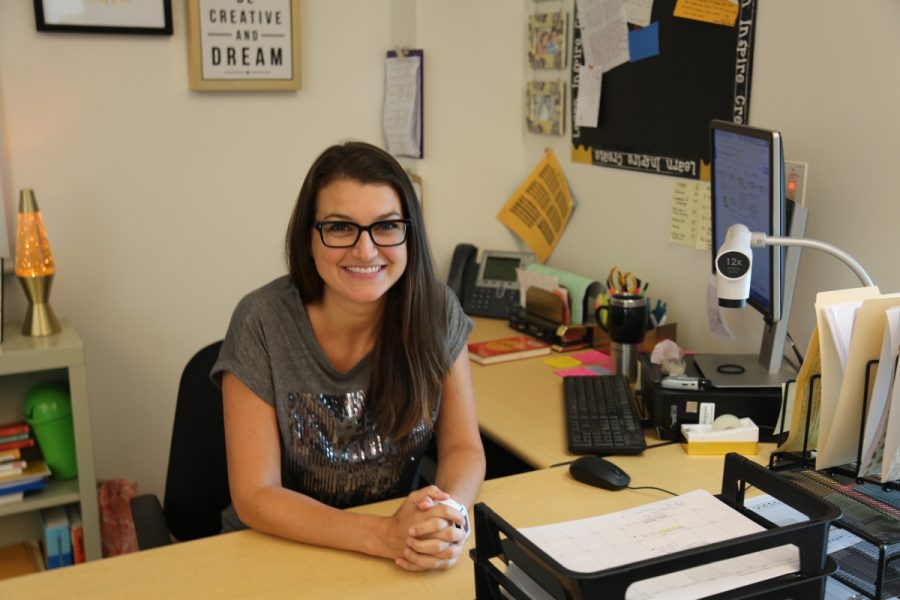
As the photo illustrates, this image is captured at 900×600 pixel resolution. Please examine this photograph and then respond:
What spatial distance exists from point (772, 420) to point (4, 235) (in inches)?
77.8

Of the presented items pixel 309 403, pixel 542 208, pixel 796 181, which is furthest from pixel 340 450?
pixel 542 208

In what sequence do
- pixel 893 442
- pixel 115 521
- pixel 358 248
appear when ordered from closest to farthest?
1. pixel 893 442
2. pixel 358 248
3. pixel 115 521

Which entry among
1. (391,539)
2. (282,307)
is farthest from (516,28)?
(391,539)

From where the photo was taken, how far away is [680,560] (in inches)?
37.2

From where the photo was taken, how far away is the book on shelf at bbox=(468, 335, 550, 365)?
2.40 meters

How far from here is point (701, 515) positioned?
45.8 inches

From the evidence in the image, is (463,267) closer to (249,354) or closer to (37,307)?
(37,307)

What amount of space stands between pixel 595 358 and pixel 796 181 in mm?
701

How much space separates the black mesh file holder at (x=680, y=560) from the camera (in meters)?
0.93

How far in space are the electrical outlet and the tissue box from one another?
1.63ft

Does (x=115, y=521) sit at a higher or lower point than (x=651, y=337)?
lower

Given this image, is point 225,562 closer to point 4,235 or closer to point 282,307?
point 282,307

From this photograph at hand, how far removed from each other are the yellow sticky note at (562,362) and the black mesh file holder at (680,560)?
1186 mm

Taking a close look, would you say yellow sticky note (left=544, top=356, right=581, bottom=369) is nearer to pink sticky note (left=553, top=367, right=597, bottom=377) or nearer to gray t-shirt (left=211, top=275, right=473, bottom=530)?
pink sticky note (left=553, top=367, right=597, bottom=377)
